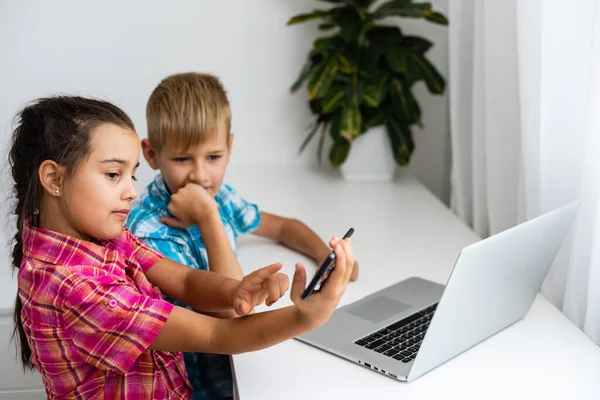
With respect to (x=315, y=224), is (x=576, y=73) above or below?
above

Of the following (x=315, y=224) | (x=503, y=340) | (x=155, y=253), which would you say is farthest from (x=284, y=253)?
(x=503, y=340)

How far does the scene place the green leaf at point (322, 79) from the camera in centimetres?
210

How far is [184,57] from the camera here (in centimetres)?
231

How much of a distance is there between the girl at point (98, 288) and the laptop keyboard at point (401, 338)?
250 mm

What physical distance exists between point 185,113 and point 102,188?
45 cm

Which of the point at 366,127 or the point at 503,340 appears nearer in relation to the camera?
the point at 503,340

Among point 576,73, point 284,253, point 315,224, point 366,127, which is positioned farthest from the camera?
point 366,127

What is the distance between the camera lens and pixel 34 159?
1.05 meters

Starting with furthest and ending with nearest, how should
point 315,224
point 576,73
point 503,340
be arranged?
point 315,224, point 576,73, point 503,340

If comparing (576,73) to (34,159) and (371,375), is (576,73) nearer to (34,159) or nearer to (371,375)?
(371,375)

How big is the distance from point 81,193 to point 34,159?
0.32ft

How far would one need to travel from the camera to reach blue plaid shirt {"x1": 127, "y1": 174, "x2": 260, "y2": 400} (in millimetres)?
1367

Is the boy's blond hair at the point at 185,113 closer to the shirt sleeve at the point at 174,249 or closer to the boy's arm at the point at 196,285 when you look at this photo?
the shirt sleeve at the point at 174,249

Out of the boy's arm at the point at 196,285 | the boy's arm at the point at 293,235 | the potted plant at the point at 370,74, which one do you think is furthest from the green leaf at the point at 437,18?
the boy's arm at the point at 196,285
